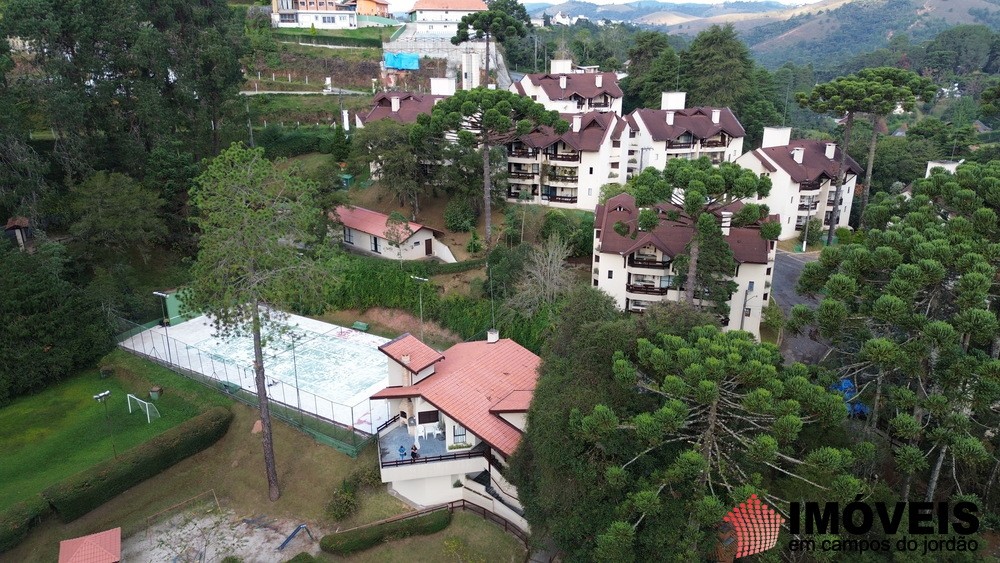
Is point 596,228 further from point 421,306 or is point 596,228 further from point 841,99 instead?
point 841,99

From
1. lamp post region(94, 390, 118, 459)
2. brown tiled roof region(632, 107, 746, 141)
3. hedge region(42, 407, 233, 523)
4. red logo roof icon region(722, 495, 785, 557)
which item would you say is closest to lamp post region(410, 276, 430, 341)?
hedge region(42, 407, 233, 523)

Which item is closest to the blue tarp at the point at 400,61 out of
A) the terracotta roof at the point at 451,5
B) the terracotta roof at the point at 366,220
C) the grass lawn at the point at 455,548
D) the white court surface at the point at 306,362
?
the terracotta roof at the point at 451,5

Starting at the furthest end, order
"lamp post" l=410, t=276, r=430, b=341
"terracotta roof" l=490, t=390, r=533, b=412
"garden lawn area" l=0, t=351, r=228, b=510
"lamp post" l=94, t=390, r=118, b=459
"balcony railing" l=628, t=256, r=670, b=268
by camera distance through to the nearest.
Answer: "lamp post" l=410, t=276, r=430, b=341
"balcony railing" l=628, t=256, r=670, b=268
"lamp post" l=94, t=390, r=118, b=459
"garden lawn area" l=0, t=351, r=228, b=510
"terracotta roof" l=490, t=390, r=533, b=412

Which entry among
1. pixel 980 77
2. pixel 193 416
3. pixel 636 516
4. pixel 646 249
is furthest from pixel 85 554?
pixel 980 77

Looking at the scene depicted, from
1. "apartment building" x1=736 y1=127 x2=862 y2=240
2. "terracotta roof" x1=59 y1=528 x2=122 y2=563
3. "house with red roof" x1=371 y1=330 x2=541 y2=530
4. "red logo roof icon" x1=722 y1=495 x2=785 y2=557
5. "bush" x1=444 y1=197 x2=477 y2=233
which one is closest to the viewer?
"red logo roof icon" x1=722 y1=495 x2=785 y2=557

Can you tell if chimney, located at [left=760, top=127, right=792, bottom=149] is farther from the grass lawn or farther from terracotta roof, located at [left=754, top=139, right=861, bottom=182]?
the grass lawn

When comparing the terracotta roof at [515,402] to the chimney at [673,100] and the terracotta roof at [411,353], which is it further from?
the chimney at [673,100]

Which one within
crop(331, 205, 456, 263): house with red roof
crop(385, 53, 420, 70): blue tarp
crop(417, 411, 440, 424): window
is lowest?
crop(417, 411, 440, 424): window
